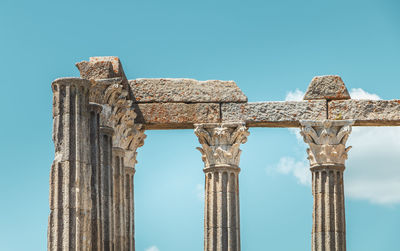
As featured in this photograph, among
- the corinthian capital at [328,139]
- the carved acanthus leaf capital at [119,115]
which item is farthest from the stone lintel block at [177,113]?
the corinthian capital at [328,139]

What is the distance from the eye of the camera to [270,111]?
4259cm

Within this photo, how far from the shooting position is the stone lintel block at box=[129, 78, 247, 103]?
140 feet

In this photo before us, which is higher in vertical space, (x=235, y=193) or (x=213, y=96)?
(x=213, y=96)

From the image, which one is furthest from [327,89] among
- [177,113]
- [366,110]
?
[177,113]

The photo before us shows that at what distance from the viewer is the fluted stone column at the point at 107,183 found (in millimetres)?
36500

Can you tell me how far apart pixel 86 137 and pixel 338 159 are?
43.5 feet

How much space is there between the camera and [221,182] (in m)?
42.1

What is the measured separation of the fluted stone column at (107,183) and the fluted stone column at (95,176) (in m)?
4.09

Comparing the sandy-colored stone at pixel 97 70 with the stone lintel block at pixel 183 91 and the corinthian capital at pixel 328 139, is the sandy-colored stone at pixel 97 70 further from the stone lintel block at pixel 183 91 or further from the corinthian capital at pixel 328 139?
the corinthian capital at pixel 328 139

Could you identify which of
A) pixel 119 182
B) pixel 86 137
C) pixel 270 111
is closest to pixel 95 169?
pixel 86 137

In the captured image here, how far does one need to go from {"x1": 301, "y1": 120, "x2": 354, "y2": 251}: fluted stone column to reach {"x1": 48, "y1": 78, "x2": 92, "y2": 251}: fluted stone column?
12443 millimetres

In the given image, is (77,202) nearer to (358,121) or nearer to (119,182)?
(119,182)

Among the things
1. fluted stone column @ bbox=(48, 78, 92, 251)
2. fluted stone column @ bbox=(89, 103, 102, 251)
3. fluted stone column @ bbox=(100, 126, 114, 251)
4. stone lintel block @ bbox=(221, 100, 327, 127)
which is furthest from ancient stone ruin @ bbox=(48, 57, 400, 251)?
fluted stone column @ bbox=(48, 78, 92, 251)

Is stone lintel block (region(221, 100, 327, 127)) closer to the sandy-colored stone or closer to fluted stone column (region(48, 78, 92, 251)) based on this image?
the sandy-colored stone
